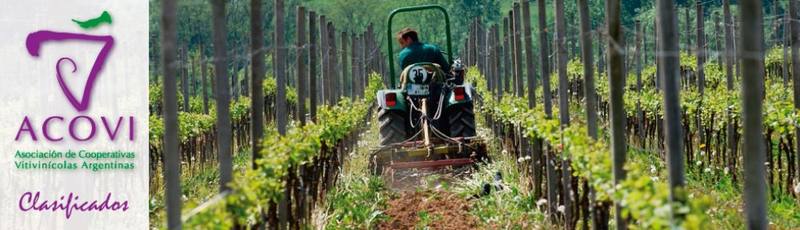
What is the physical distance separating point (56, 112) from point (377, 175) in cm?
603

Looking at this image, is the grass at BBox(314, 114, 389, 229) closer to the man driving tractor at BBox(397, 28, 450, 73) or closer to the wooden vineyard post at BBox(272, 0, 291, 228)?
the wooden vineyard post at BBox(272, 0, 291, 228)

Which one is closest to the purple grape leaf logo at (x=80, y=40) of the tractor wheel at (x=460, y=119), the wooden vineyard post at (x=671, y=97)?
the wooden vineyard post at (x=671, y=97)

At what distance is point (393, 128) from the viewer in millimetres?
16203

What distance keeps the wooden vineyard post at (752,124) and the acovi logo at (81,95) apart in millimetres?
5735

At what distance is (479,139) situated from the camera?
50.8ft

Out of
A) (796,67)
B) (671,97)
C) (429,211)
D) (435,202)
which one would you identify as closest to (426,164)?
(435,202)

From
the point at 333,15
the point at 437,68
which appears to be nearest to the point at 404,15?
the point at 333,15

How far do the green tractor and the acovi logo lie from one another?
16.7 feet

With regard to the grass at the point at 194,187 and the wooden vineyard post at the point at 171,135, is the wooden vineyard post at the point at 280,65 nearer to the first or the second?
the grass at the point at 194,187

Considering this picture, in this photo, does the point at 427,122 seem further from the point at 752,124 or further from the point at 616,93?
the point at 752,124

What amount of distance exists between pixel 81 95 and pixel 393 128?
6.70 metres

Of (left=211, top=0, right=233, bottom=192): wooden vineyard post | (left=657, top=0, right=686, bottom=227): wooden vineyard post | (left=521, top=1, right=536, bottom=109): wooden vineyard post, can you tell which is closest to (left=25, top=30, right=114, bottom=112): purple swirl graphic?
(left=211, top=0, right=233, bottom=192): wooden vineyard post

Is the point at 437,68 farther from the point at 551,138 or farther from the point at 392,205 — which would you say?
the point at 551,138

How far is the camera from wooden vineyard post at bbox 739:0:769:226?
508 centimetres
